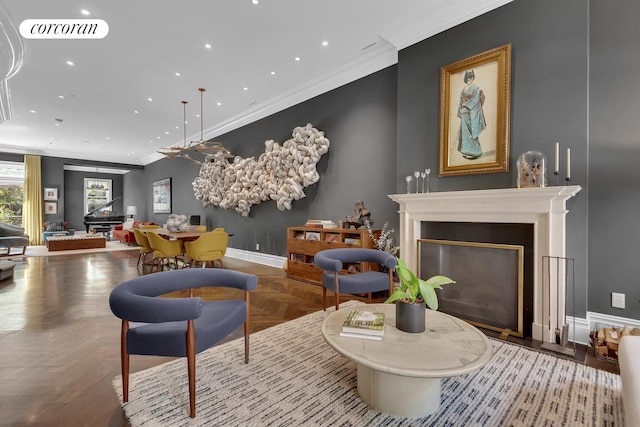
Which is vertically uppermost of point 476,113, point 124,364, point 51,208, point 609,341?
point 476,113

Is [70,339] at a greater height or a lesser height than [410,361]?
lesser

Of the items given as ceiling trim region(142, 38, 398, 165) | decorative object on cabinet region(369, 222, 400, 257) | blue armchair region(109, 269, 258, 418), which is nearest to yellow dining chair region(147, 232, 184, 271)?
ceiling trim region(142, 38, 398, 165)

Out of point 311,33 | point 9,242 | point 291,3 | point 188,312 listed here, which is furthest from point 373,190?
point 9,242

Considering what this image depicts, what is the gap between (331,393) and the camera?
180 centimetres

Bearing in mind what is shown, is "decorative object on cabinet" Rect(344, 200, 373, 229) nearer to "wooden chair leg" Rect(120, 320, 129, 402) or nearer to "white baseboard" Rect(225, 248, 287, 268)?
"white baseboard" Rect(225, 248, 287, 268)

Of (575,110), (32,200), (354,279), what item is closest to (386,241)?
(354,279)

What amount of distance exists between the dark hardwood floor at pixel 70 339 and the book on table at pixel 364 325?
1296 mm

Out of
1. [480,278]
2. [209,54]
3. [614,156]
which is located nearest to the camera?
[614,156]

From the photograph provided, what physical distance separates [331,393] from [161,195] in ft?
35.5

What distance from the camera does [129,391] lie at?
1.81 meters

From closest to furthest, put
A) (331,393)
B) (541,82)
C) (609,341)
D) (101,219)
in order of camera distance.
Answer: (331,393) → (609,341) → (541,82) → (101,219)

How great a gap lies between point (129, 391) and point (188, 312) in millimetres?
828

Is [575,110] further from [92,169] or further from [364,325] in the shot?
[92,169]

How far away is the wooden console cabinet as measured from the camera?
4.09m
